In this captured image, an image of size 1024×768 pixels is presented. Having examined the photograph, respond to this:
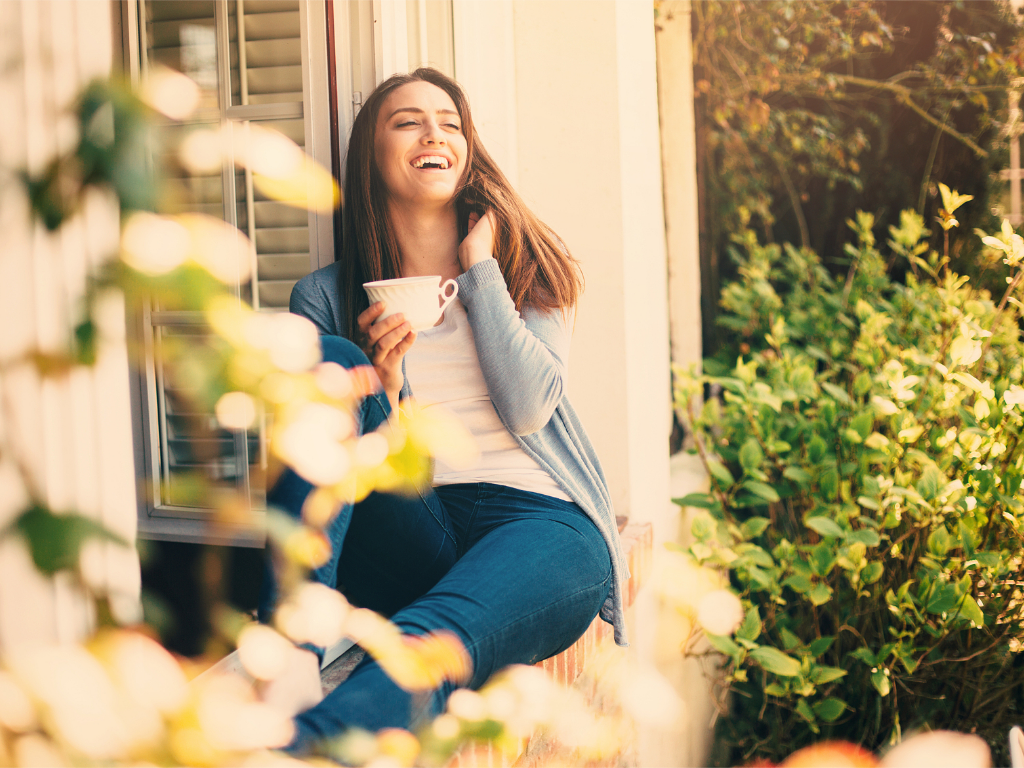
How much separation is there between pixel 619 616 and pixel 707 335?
2539 mm

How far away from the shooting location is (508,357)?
4.38 feet

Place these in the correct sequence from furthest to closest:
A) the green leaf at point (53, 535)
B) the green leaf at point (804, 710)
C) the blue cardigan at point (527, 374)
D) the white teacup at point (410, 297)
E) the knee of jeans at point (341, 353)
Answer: the green leaf at point (804, 710), the blue cardigan at point (527, 374), the white teacup at point (410, 297), the knee of jeans at point (341, 353), the green leaf at point (53, 535)

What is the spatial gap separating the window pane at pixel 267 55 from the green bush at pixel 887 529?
1.41m

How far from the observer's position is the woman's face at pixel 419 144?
1.44m

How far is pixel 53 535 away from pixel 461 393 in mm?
1186

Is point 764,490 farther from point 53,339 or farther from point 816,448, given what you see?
point 53,339

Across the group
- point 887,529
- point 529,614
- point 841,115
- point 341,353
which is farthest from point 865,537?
point 841,115

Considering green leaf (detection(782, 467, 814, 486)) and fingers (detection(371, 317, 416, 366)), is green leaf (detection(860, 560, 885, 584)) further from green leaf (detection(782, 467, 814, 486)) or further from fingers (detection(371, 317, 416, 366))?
fingers (detection(371, 317, 416, 366))

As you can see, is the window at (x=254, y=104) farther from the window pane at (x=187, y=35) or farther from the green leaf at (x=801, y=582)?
the green leaf at (x=801, y=582)

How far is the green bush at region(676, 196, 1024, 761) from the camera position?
76.3 inches

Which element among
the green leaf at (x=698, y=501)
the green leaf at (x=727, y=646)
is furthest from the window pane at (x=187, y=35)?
the green leaf at (x=727, y=646)

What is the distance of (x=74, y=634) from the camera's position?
517mm

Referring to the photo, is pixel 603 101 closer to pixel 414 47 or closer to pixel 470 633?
pixel 414 47

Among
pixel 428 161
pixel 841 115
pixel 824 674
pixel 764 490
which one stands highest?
pixel 841 115
